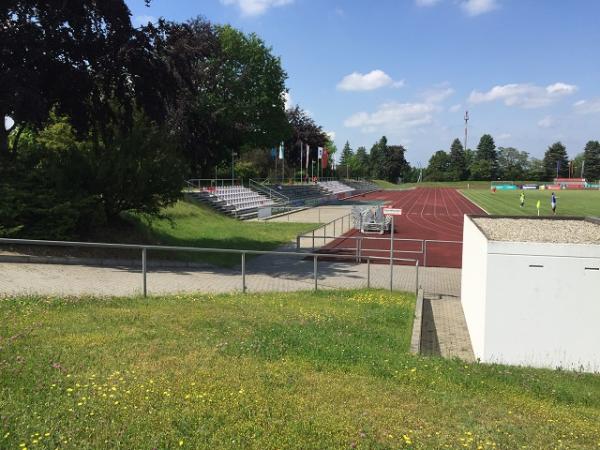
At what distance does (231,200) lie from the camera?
1658 inches

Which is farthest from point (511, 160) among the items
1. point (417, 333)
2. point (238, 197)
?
point (417, 333)

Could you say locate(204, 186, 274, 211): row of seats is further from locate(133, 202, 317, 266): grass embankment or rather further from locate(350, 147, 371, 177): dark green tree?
locate(350, 147, 371, 177): dark green tree

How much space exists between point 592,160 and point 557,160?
1067 cm

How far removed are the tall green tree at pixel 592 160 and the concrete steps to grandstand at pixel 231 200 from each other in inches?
5447

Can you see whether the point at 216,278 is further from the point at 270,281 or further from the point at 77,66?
the point at 77,66

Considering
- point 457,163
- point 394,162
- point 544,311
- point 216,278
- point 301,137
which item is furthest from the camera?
point 394,162

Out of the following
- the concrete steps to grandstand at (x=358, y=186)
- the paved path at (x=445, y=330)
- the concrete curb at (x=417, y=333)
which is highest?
the concrete steps to grandstand at (x=358, y=186)

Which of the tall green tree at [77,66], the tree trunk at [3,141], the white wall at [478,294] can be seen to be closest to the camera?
the white wall at [478,294]

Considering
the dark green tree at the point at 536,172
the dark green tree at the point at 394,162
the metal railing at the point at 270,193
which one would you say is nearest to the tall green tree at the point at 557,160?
the dark green tree at the point at 536,172

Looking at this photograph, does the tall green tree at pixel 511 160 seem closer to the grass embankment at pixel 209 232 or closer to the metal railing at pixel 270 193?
the metal railing at pixel 270 193

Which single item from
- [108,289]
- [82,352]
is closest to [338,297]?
[108,289]

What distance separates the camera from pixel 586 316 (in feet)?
25.6

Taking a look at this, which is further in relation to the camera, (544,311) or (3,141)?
(3,141)

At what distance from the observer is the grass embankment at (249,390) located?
372 cm
